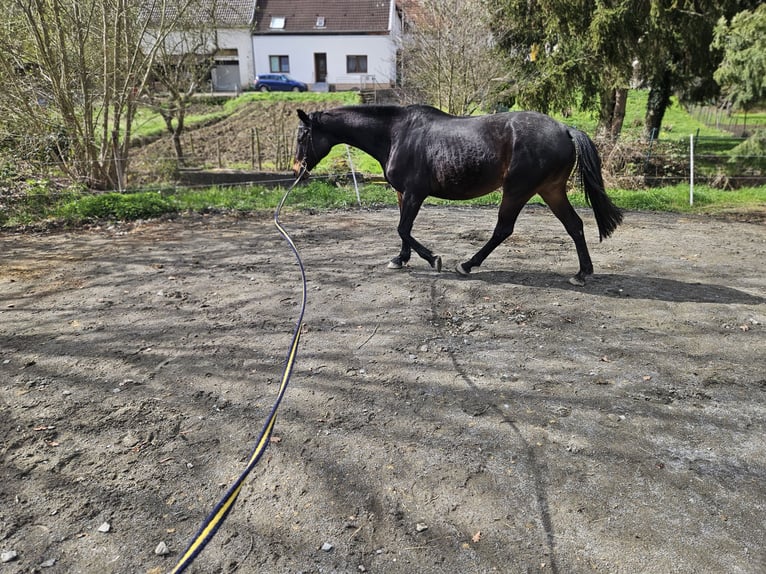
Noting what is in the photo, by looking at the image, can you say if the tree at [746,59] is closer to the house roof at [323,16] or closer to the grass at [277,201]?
the grass at [277,201]

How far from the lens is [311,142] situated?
19.0ft

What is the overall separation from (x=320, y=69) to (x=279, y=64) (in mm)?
2920

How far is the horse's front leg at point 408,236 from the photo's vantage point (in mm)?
5559

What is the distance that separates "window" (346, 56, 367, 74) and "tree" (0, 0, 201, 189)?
28784 millimetres

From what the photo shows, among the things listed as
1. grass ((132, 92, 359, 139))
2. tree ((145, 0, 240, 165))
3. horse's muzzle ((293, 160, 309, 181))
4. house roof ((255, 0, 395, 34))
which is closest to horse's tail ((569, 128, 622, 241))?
horse's muzzle ((293, 160, 309, 181))

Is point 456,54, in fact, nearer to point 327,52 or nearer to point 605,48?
point 605,48

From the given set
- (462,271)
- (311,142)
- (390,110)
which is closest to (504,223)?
(462,271)

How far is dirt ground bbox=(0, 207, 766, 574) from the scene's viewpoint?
2.32 meters

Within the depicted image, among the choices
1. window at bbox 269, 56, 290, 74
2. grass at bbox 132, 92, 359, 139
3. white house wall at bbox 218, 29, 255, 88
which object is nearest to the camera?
grass at bbox 132, 92, 359, 139

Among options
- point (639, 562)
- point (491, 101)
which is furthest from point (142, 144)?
point (639, 562)

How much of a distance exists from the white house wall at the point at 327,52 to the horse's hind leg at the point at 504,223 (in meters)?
33.6

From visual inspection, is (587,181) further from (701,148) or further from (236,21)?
(236,21)

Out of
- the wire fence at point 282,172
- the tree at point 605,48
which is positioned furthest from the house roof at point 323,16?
the tree at point 605,48

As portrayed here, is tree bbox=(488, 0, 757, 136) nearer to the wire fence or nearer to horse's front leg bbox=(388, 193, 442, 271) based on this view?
the wire fence
